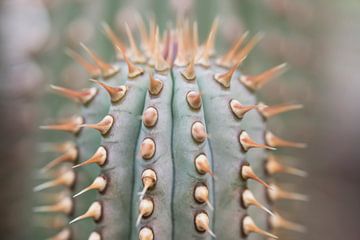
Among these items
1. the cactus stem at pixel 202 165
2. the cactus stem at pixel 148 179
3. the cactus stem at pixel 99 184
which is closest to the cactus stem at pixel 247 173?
the cactus stem at pixel 202 165

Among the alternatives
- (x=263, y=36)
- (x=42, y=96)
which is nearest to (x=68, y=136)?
(x=42, y=96)

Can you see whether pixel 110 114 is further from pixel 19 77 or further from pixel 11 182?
pixel 19 77

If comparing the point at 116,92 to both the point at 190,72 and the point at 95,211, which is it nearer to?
the point at 190,72

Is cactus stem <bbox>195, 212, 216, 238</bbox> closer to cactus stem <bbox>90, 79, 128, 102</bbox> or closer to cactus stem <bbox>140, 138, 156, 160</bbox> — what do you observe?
cactus stem <bbox>140, 138, 156, 160</bbox>

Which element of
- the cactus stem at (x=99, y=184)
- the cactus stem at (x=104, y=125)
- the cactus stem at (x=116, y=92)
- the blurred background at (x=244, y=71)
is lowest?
the cactus stem at (x=99, y=184)

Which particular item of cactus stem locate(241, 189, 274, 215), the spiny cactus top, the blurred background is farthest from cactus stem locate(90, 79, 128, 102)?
the blurred background

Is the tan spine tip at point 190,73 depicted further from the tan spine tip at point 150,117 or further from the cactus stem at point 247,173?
the cactus stem at point 247,173
